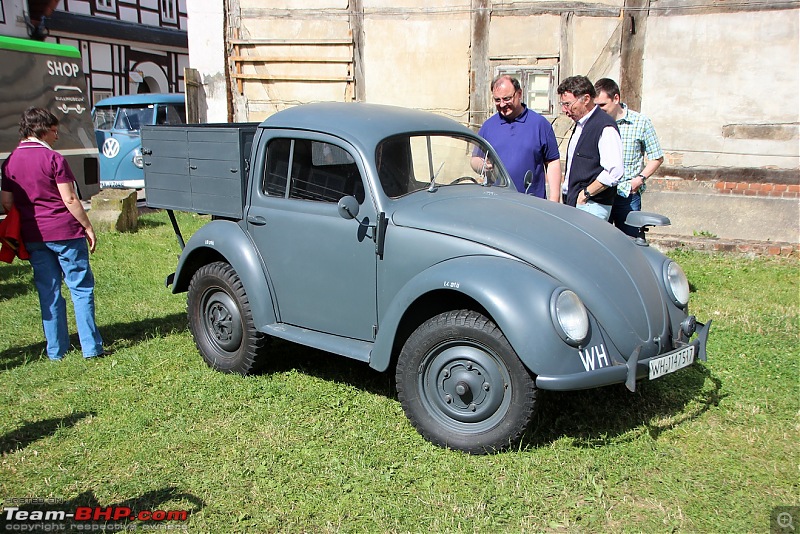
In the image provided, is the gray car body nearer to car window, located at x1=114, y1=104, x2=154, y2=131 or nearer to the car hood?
the car hood

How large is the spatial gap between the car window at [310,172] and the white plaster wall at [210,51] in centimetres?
782

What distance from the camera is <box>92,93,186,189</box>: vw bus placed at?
619 inches

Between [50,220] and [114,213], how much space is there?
597 centimetres

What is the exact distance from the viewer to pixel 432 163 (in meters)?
4.94

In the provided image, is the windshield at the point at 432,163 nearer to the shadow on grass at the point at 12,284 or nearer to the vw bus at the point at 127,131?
the shadow on grass at the point at 12,284

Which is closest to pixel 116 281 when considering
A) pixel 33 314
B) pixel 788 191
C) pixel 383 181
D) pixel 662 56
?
pixel 33 314

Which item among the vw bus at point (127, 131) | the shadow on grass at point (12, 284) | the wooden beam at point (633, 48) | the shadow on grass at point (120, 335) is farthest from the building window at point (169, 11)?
the shadow on grass at point (120, 335)

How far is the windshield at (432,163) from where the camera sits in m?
4.64

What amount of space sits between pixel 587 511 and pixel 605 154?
3.03m

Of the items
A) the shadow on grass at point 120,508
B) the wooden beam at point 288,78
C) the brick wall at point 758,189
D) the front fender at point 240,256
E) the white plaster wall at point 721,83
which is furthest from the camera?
the wooden beam at point 288,78

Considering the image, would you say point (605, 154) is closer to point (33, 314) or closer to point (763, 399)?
point (763, 399)

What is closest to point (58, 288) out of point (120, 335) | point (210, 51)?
point (120, 335)

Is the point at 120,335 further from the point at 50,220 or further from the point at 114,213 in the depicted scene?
the point at 114,213

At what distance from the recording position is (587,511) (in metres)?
3.50
